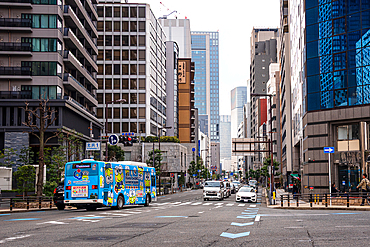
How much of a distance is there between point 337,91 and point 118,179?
23.0 m

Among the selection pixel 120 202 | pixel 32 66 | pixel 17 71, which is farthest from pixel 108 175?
pixel 17 71

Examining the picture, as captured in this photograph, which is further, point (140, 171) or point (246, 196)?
point (246, 196)

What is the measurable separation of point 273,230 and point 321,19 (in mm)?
34388

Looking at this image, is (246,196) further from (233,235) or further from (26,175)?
(233,235)

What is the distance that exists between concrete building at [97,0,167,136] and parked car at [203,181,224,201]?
165 feet

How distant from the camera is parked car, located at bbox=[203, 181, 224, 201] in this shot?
4750cm

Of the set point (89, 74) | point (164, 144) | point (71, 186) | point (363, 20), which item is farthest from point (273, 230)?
point (164, 144)

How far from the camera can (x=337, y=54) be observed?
138ft

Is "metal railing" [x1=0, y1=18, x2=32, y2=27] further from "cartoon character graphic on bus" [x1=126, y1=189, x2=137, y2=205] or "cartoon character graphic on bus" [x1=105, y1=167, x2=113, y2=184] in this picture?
"cartoon character graphic on bus" [x1=105, y1=167, x2=113, y2=184]

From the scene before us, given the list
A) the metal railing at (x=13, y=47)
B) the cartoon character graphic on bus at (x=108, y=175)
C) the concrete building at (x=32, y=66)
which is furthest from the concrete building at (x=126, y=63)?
the cartoon character graphic on bus at (x=108, y=175)

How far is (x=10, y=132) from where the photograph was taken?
52.1 metres

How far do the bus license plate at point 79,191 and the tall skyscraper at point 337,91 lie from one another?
24211mm

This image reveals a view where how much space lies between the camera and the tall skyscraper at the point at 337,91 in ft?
132

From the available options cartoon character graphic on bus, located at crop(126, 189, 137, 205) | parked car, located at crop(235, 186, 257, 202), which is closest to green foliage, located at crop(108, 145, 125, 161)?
parked car, located at crop(235, 186, 257, 202)
